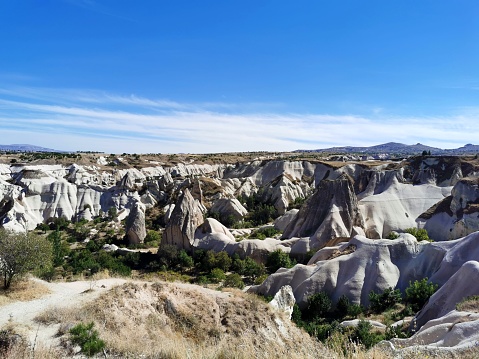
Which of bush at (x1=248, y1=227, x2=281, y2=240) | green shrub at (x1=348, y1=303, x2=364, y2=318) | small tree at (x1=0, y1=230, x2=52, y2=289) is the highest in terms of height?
small tree at (x1=0, y1=230, x2=52, y2=289)

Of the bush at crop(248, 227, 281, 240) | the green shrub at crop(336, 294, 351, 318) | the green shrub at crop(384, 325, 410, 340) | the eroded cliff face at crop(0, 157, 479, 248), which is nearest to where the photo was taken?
the green shrub at crop(384, 325, 410, 340)

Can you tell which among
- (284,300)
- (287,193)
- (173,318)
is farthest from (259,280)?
(287,193)

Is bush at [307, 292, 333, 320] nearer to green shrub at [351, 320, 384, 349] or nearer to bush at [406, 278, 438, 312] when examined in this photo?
green shrub at [351, 320, 384, 349]

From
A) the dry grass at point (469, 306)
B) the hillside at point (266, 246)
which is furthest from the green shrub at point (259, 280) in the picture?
the dry grass at point (469, 306)

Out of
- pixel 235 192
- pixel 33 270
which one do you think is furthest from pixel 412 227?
pixel 33 270

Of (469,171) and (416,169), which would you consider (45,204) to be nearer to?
(416,169)

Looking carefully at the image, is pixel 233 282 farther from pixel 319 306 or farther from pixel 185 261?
pixel 319 306

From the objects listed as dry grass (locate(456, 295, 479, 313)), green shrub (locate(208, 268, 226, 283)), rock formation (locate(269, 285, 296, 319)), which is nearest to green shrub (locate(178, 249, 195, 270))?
green shrub (locate(208, 268, 226, 283))
